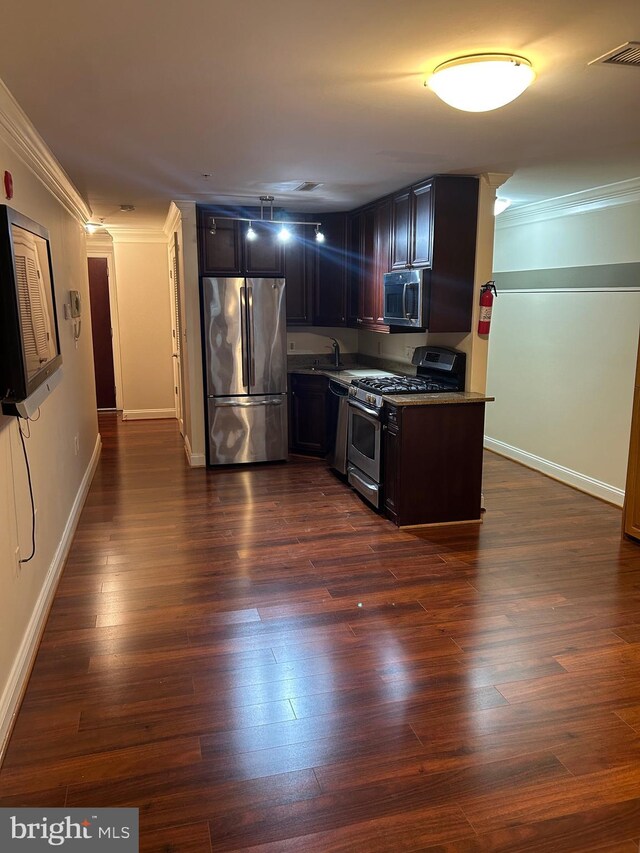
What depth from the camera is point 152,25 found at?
1.99 meters

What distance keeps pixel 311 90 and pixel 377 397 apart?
2.34 meters

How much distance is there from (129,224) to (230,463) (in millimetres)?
3454

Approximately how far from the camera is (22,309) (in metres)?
2.34

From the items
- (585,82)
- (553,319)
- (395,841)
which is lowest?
(395,841)

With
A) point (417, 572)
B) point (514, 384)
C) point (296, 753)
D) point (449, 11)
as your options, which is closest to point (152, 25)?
point (449, 11)

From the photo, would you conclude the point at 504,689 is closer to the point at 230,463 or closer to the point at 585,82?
the point at 585,82

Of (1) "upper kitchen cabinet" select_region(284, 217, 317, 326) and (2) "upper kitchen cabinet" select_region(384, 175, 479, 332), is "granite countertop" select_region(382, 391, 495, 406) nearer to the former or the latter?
(2) "upper kitchen cabinet" select_region(384, 175, 479, 332)

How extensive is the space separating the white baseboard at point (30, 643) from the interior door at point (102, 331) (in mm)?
4709

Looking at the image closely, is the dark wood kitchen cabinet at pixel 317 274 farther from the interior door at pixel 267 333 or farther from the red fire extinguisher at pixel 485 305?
the red fire extinguisher at pixel 485 305

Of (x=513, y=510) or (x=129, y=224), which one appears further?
(x=129, y=224)

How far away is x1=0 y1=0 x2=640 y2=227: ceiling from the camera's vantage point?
1.94 meters

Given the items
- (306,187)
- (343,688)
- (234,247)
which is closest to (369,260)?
(306,187)

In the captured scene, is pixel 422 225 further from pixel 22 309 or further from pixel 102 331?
pixel 102 331

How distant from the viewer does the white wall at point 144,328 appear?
8055mm
